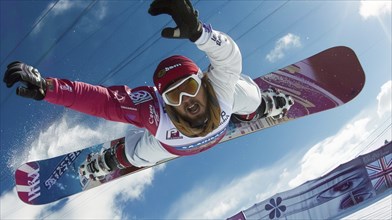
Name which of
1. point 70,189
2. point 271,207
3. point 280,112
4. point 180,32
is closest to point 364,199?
point 271,207

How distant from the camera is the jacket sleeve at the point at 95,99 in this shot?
10.0ft

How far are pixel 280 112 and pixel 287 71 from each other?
148 cm

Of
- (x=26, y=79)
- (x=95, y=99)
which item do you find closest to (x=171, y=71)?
(x=95, y=99)

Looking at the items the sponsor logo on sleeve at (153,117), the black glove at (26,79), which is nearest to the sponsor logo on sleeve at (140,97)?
the sponsor logo on sleeve at (153,117)

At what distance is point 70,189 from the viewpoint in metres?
6.37

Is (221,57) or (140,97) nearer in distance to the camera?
(221,57)

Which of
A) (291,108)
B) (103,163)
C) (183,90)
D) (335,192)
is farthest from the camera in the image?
(335,192)

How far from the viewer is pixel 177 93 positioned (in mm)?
3123

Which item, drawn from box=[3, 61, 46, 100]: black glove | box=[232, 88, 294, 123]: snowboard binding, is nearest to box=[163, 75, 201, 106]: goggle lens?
box=[3, 61, 46, 100]: black glove

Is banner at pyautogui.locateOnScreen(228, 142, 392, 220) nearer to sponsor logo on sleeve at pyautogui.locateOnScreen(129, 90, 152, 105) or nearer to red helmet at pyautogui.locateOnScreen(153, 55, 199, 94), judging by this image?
sponsor logo on sleeve at pyautogui.locateOnScreen(129, 90, 152, 105)

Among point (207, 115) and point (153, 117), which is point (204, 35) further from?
point (153, 117)

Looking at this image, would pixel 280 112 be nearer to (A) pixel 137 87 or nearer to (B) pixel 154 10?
(A) pixel 137 87

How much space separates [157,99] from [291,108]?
2.75m

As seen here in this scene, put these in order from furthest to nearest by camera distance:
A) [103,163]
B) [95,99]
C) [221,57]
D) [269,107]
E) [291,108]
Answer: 1. [291,108]
2. [103,163]
3. [269,107]
4. [95,99]
5. [221,57]
